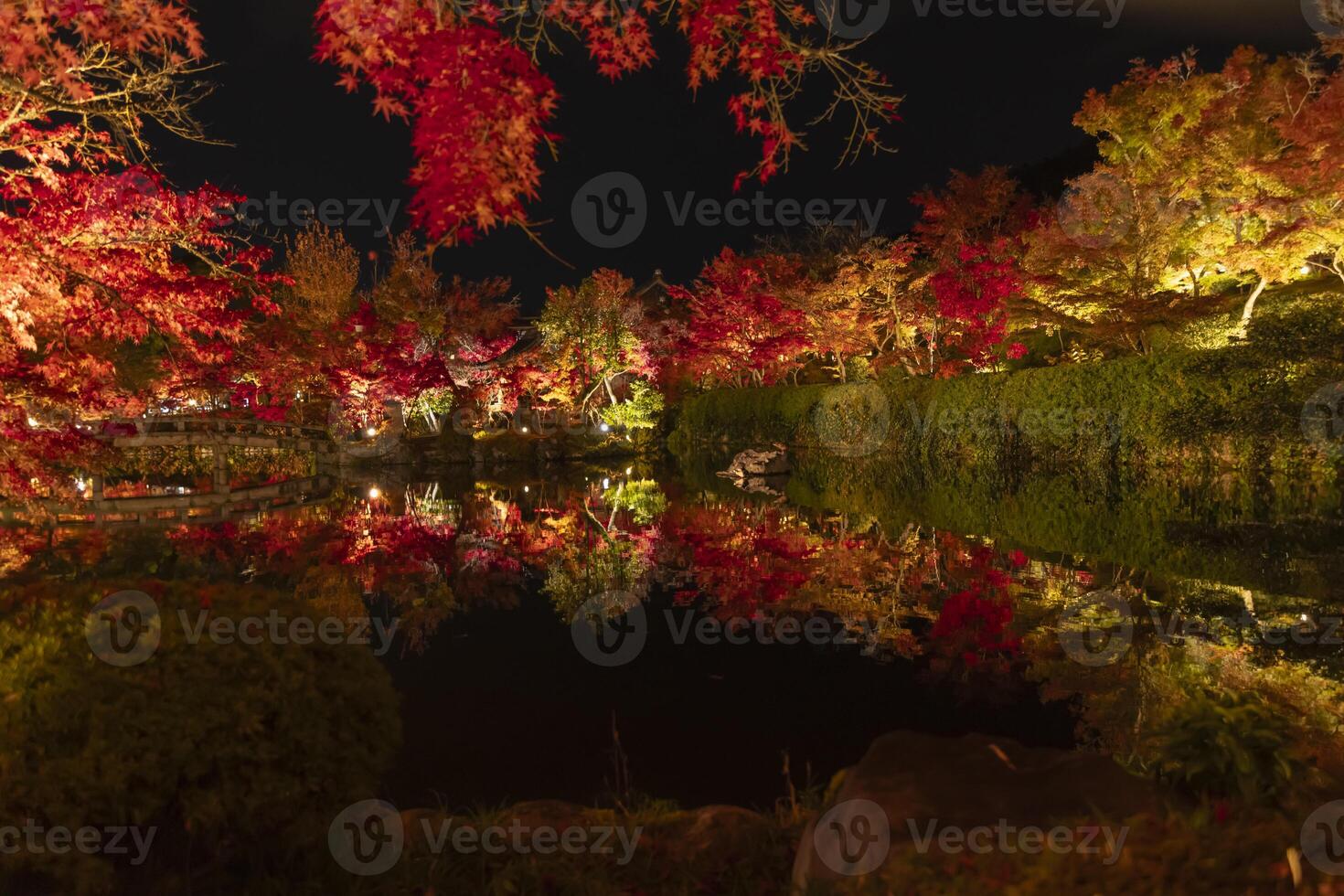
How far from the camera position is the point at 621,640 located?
7176 mm

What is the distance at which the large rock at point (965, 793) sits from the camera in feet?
7.87

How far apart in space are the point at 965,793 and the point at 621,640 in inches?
192

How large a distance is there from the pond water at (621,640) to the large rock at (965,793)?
1227 mm

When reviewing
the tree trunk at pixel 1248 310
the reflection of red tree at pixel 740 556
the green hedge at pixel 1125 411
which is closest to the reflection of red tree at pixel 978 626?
the reflection of red tree at pixel 740 556

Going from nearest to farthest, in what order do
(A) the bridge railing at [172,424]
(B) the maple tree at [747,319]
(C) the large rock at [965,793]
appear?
(C) the large rock at [965,793], (A) the bridge railing at [172,424], (B) the maple tree at [747,319]

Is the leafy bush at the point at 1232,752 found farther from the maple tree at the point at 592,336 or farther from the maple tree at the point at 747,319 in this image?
the maple tree at the point at 592,336

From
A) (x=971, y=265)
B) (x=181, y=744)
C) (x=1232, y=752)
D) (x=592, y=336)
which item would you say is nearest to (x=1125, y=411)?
(x=971, y=265)

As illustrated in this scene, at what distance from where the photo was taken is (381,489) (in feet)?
67.2

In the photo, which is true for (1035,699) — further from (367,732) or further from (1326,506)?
(1326,506)

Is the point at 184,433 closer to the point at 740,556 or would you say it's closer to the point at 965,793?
the point at 740,556

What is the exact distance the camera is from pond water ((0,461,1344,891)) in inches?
112

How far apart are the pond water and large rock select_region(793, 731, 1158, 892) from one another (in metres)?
1.23

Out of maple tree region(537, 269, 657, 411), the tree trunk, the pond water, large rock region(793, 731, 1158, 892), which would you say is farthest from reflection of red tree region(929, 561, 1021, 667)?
maple tree region(537, 269, 657, 411)

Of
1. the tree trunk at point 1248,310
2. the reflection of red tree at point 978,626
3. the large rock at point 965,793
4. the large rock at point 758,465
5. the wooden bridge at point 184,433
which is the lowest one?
the reflection of red tree at point 978,626
